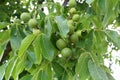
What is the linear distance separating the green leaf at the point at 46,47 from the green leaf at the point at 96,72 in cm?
20

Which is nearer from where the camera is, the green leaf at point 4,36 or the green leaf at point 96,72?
the green leaf at point 96,72

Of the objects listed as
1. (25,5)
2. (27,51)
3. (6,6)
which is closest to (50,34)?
(27,51)

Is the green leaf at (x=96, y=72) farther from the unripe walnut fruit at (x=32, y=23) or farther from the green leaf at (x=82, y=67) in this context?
the unripe walnut fruit at (x=32, y=23)

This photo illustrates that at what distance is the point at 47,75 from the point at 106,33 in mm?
399

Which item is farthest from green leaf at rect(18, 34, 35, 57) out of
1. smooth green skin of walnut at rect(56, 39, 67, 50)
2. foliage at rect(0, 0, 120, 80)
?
smooth green skin of walnut at rect(56, 39, 67, 50)

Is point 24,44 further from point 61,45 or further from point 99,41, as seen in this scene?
point 99,41

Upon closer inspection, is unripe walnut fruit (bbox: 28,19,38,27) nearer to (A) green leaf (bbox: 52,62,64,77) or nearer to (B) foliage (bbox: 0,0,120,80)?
(B) foliage (bbox: 0,0,120,80)

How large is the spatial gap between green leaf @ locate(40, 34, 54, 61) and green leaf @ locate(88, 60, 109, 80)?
0.20 meters

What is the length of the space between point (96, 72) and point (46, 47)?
0.28 m

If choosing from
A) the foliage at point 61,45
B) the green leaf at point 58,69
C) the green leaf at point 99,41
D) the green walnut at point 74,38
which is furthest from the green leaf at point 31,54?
the green leaf at point 99,41

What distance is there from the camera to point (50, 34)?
1.57 metres

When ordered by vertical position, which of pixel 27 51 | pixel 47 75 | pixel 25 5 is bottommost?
pixel 25 5

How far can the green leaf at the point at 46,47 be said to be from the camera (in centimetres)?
155

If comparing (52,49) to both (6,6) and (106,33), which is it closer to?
(106,33)
